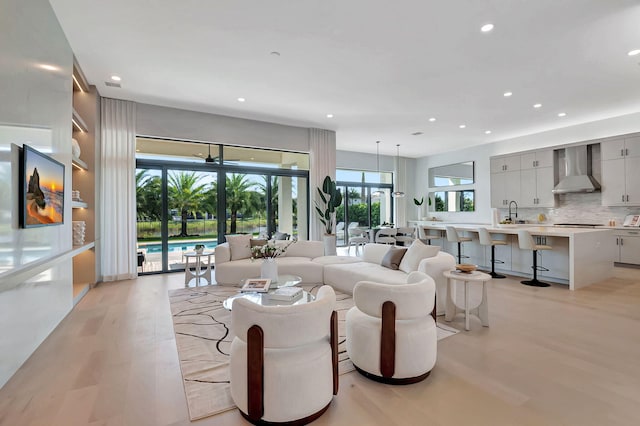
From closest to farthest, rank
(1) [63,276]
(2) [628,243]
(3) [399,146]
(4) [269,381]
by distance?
1. (4) [269,381]
2. (1) [63,276]
3. (2) [628,243]
4. (3) [399,146]

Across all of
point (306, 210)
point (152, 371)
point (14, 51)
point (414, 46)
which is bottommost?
point (152, 371)

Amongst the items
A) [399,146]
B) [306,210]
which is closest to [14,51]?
[306,210]

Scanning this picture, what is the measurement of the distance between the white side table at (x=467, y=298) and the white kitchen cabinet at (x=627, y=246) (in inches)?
206

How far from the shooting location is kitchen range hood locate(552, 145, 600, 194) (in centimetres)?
683

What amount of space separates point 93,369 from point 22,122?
2115 millimetres

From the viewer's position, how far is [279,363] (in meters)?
1.75

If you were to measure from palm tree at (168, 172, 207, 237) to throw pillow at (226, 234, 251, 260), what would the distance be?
1.63 metres

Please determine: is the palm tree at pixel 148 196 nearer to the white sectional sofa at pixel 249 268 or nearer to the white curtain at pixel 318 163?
the white sectional sofa at pixel 249 268

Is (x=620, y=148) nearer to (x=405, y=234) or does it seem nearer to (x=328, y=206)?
(x=405, y=234)

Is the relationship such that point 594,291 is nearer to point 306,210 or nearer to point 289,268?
point 289,268

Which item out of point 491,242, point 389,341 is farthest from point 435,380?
point 491,242

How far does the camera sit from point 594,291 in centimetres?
467

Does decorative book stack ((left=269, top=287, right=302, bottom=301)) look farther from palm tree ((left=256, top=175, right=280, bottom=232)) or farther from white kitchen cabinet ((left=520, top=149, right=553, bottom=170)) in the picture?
white kitchen cabinet ((left=520, top=149, right=553, bottom=170))

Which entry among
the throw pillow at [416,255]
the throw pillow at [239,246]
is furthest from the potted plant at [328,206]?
the throw pillow at [416,255]
